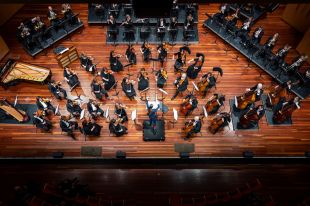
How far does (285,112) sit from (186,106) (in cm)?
220

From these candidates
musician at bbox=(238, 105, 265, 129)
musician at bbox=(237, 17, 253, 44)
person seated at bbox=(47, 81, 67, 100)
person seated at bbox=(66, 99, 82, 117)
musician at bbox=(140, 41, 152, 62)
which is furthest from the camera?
musician at bbox=(237, 17, 253, 44)

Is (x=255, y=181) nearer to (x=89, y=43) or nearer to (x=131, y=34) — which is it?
(x=131, y=34)

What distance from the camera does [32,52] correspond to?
9.54 meters

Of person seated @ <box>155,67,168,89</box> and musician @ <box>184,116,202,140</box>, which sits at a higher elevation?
person seated @ <box>155,67,168,89</box>

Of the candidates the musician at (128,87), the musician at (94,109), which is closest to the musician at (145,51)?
the musician at (128,87)

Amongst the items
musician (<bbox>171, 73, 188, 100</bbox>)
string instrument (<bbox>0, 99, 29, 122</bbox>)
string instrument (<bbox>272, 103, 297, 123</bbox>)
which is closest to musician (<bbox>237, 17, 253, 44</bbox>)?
musician (<bbox>171, 73, 188, 100</bbox>)

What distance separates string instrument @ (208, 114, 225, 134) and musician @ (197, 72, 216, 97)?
84 centimetres

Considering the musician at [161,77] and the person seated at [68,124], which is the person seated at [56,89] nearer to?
the person seated at [68,124]

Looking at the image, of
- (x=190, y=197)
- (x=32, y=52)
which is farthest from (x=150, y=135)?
(x=32, y=52)

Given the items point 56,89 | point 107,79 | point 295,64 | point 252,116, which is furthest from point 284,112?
point 56,89

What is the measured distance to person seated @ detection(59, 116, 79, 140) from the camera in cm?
790

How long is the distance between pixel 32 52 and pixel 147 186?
4.68m

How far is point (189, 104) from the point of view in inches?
322

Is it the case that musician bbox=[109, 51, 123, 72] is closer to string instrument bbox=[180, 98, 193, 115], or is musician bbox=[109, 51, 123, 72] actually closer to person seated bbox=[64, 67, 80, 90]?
person seated bbox=[64, 67, 80, 90]
